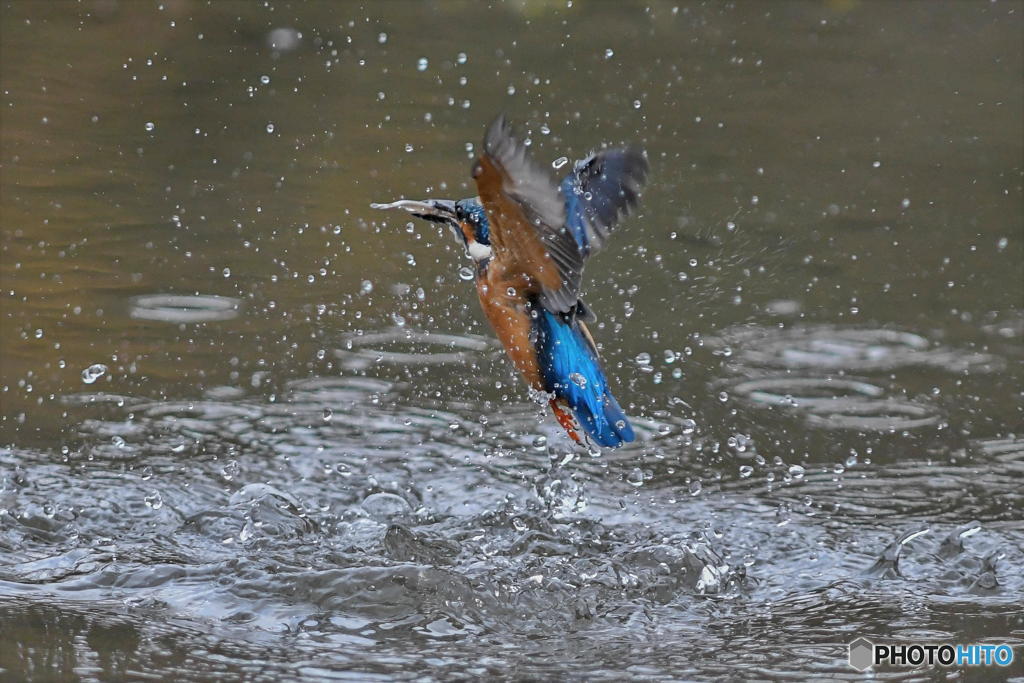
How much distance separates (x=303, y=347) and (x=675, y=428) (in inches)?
51.1

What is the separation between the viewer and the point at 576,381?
3.43m

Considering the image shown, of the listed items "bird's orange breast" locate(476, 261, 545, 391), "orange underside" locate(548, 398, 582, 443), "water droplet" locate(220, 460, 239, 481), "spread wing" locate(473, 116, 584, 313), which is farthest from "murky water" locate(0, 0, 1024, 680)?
"spread wing" locate(473, 116, 584, 313)

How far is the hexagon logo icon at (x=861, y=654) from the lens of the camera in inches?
115

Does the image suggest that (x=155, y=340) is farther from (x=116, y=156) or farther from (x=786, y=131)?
(x=786, y=131)

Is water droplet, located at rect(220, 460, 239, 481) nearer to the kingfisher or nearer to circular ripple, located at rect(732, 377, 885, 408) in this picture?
the kingfisher

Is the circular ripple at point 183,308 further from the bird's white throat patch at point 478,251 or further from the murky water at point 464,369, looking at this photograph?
the bird's white throat patch at point 478,251

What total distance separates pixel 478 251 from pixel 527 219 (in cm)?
42

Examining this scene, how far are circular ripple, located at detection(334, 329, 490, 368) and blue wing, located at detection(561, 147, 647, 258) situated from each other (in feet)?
4.25

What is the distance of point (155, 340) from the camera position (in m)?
4.60

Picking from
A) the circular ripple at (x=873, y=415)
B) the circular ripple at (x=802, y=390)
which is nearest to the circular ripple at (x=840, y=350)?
the circular ripple at (x=802, y=390)

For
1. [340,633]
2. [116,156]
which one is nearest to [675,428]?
[340,633]

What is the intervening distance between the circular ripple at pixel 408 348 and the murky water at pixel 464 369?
0.02m

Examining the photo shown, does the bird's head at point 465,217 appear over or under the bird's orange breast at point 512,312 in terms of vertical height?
over

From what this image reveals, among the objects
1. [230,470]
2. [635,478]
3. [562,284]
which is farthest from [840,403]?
[230,470]
